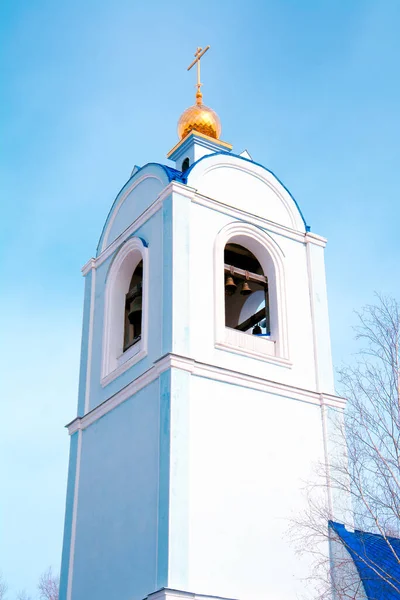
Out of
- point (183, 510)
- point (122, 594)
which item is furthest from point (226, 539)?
point (122, 594)

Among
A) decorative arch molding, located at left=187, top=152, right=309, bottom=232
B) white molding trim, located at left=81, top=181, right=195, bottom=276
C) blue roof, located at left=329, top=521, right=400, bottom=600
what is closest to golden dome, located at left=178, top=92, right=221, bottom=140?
decorative arch molding, located at left=187, top=152, right=309, bottom=232

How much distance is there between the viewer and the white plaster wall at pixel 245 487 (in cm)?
990

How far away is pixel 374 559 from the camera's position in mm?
10320

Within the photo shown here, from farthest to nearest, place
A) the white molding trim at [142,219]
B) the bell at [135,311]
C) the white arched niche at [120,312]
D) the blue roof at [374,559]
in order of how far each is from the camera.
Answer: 1. the bell at [135,311]
2. the white molding trim at [142,219]
3. the white arched niche at [120,312]
4. the blue roof at [374,559]

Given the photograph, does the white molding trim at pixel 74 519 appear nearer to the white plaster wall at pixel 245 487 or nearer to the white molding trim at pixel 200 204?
the white plaster wall at pixel 245 487

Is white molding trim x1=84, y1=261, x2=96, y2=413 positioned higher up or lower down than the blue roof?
higher up

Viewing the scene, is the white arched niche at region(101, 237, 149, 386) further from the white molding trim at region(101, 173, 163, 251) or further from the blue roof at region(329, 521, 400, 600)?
the blue roof at region(329, 521, 400, 600)

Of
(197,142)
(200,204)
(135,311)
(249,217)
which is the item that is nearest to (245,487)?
(135,311)

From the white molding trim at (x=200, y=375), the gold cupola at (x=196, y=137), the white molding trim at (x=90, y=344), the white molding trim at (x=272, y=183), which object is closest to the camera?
the white molding trim at (x=200, y=375)

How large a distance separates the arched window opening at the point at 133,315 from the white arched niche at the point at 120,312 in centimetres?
7

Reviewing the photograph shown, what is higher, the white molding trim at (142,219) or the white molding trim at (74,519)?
the white molding trim at (142,219)

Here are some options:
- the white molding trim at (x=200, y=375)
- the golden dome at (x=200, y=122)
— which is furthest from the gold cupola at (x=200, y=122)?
the white molding trim at (x=200, y=375)

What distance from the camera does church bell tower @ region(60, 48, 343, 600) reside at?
395 inches

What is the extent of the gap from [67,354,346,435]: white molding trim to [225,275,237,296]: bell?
1570 mm
